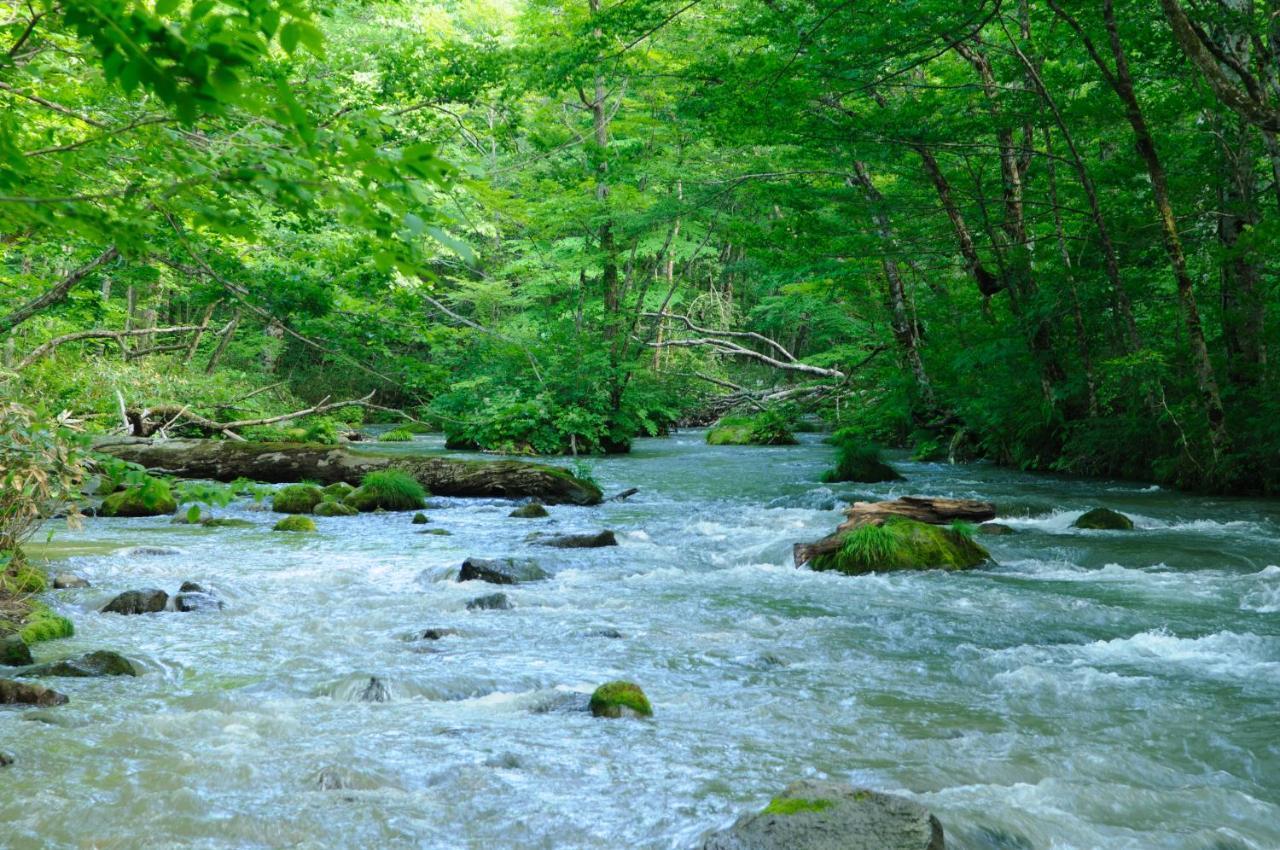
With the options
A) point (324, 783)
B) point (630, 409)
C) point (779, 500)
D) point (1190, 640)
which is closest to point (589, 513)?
point (779, 500)

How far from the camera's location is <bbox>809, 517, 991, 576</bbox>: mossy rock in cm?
835

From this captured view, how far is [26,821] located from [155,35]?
2.96 meters

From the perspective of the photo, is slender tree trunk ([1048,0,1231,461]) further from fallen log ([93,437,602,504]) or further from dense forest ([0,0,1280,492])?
fallen log ([93,437,602,504])

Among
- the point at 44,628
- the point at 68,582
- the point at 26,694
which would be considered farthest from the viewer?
the point at 68,582

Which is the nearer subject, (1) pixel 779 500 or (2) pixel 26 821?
(2) pixel 26 821

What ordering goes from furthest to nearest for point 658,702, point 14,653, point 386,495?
point 386,495 < point 14,653 < point 658,702

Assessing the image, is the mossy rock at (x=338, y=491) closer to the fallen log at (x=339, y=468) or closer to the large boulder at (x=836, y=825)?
the fallen log at (x=339, y=468)

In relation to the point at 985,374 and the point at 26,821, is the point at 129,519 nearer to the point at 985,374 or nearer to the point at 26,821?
the point at 26,821

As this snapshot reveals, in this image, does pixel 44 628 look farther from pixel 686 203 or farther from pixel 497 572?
pixel 686 203

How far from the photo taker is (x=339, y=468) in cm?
1431

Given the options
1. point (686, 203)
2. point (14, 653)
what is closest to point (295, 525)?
point (14, 653)

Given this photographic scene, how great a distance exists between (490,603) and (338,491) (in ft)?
23.5

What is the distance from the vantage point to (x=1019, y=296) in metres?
14.8

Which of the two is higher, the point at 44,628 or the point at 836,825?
the point at 836,825
